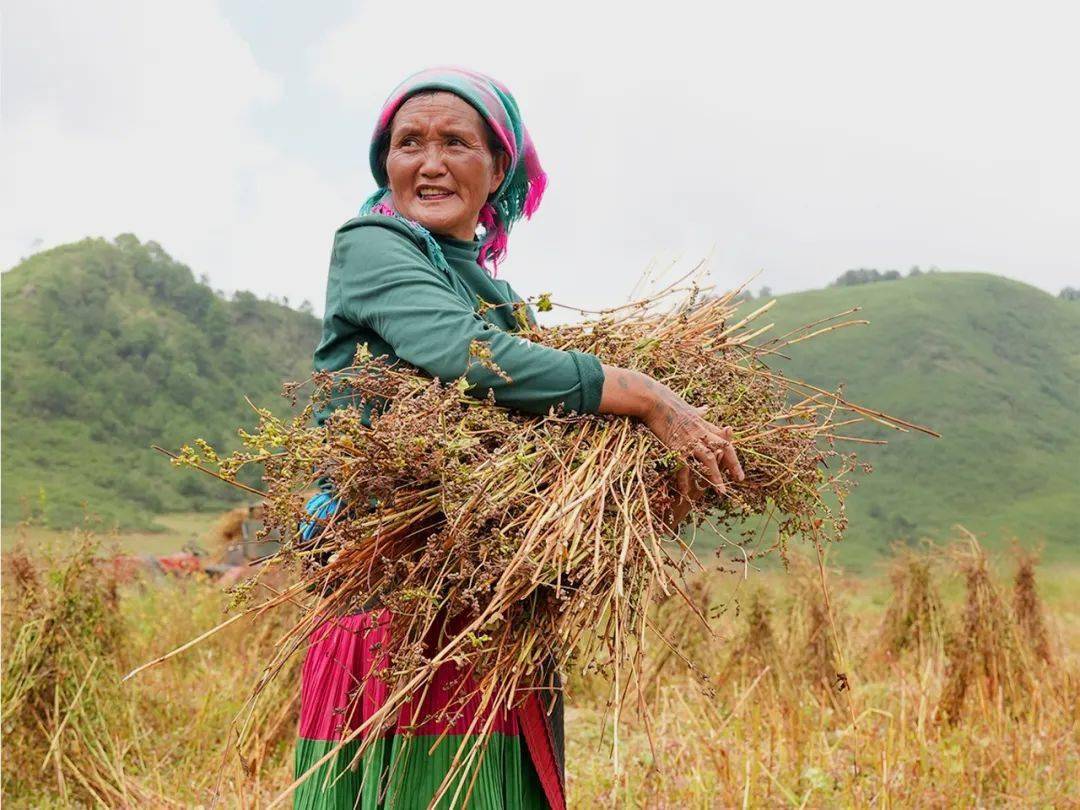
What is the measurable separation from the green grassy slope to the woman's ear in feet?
91.7

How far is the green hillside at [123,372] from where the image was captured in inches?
1182

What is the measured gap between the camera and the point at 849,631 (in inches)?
308

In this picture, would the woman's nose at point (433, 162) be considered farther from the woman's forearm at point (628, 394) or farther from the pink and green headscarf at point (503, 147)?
the woman's forearm at point (628, 394)

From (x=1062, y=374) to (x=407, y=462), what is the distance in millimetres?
49220

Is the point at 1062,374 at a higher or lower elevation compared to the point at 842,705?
higher

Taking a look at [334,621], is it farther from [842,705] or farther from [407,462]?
[842,705]

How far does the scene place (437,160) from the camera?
226 cm

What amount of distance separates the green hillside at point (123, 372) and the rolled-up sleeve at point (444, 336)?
89.0 feet

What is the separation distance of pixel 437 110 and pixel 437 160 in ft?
0.35

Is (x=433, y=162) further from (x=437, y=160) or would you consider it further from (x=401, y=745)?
(x=401, y=745)

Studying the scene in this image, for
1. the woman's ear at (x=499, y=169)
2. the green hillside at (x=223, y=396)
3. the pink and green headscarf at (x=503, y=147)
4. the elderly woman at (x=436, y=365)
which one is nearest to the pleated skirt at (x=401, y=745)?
the elderly woman at (x=436, y=365)

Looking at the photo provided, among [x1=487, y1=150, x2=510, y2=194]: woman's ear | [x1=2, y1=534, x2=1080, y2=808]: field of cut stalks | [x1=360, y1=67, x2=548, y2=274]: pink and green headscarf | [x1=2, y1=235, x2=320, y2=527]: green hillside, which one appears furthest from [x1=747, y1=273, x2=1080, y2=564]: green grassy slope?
[x1=487, y1=150, x2=510, y2=194]: woman's ear

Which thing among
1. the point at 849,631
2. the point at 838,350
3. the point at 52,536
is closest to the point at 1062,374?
the point at 838,350

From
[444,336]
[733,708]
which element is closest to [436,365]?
[444,336]
